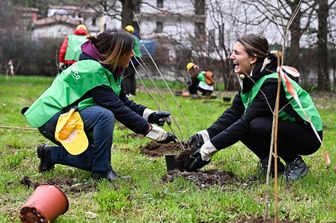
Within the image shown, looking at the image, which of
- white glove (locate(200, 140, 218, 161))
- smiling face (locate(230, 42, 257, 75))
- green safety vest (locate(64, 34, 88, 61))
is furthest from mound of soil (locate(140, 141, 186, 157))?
green safety vest (locate(64, 34, 88, 61))

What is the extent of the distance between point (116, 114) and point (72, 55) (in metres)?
6.52

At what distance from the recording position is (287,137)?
3.86m

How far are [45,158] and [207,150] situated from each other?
1.37 metres

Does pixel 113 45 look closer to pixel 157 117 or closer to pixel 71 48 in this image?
pixel 157 117

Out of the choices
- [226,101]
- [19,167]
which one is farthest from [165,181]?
[226,101]

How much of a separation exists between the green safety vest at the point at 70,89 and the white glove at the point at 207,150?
2.80ft

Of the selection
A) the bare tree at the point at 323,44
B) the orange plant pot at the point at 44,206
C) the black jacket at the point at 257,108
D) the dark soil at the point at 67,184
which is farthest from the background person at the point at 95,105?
the bare tree at the point at 323,44

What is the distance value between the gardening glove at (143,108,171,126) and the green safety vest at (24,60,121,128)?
1.61ft

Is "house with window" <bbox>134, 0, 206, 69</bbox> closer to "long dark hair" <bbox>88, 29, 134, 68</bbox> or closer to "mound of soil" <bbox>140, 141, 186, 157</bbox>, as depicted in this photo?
"mound of soil" <bbox>140, 141, 186, 157</bbox>

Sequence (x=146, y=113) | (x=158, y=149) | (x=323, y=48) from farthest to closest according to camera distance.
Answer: (x=323, y=48) → (x=158, y=149) → (x=146, y=113)

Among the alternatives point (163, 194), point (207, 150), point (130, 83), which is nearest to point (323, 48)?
point (130, 83)

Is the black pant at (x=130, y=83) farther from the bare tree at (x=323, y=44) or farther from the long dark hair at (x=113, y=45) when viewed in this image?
the long dark hair at (x=113, y=45)

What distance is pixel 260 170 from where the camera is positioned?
4.24 m

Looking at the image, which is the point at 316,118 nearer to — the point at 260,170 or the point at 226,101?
the point at 260,170
